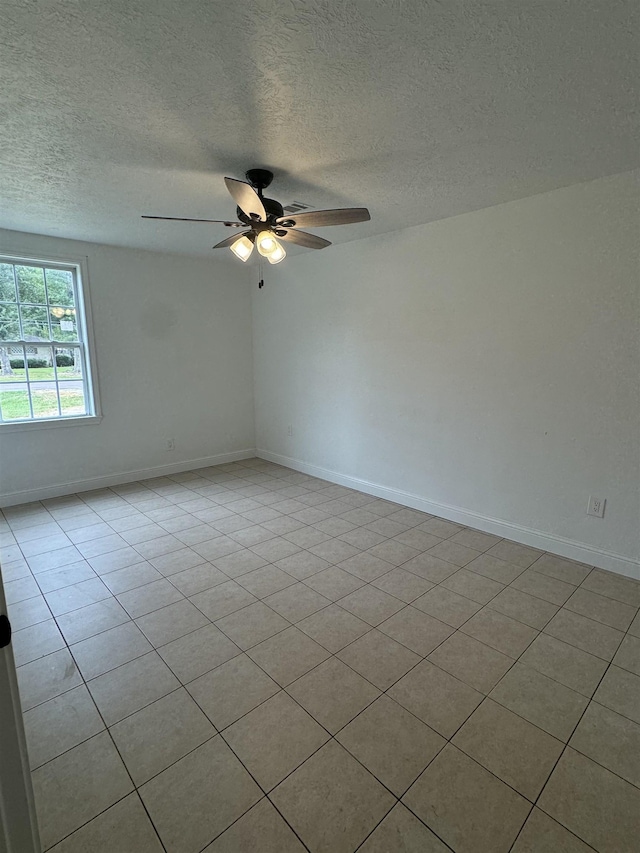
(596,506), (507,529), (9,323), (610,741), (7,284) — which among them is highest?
(7,284)

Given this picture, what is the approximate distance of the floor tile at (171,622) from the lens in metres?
2.05

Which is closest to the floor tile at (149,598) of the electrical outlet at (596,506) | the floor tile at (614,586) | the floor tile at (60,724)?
the floor tile at (60,724)

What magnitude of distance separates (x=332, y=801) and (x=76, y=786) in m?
0.85

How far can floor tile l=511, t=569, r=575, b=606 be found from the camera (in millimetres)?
2357

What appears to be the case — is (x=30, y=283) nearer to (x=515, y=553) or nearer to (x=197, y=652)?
(x=197, y=652)

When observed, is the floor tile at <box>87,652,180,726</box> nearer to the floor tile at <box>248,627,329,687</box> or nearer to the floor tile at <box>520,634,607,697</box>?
the floor tile at <box>248,627,329,687</box>

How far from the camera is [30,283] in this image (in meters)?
3.74

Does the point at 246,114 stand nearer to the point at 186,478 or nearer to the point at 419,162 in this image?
the point at 419,162

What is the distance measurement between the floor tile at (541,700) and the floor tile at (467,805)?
0.34 metres

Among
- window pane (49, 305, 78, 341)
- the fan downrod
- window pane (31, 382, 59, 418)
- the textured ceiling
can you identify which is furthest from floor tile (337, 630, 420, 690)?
window pane (49, 305, 78, 341)

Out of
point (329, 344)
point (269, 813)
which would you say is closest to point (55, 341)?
point (329, 344)

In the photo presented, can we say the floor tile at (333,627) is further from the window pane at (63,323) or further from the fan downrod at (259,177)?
the window pane at (63,323)

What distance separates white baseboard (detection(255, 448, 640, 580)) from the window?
108 inches

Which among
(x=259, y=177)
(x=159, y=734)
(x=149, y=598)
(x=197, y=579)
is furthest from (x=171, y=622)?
(x=259, y=177)
